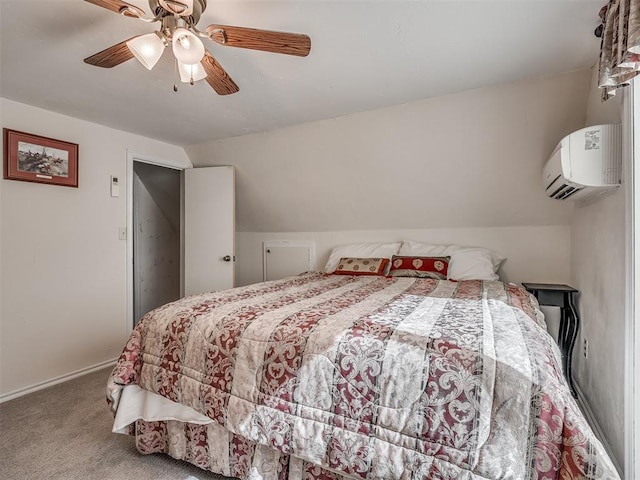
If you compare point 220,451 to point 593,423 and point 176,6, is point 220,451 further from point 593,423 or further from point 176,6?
point 593,423

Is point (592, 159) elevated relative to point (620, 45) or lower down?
lower down

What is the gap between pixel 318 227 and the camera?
12.0ft

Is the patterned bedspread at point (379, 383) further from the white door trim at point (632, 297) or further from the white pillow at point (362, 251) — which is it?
the white pillow at point (362, 251)

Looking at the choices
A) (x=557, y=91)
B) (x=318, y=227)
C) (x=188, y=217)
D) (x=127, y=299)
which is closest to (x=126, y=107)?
(x=188, y=217)

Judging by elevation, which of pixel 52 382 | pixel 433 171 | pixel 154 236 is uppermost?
pixel 433 171

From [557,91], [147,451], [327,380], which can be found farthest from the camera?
[557,91]

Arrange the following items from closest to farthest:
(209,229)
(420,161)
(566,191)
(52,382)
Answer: (566,191), (52,382), (420,161), (209,229)

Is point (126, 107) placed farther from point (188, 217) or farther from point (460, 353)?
point (460, 353)

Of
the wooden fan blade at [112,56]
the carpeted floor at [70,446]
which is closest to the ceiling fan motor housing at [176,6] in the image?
the wooden fan blade at [112,56]

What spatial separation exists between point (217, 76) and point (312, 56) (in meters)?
0.54

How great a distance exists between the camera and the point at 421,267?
2.81 m

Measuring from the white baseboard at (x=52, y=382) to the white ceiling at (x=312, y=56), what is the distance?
2060 mm

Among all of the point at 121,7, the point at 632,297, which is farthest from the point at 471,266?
the point at 121,7

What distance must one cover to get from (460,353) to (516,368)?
148 millimetres
